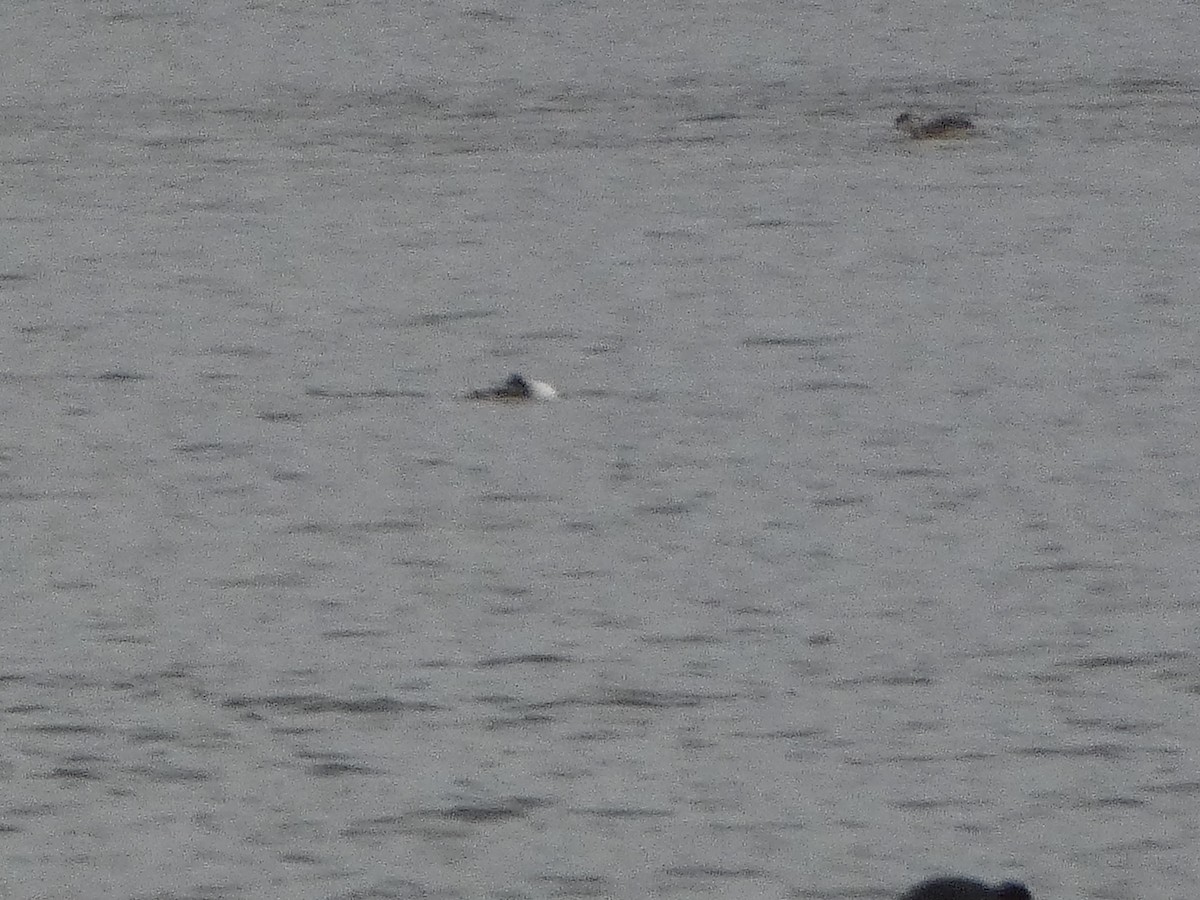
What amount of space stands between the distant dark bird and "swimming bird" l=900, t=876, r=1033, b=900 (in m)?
25.2

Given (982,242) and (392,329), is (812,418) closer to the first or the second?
(392,329)

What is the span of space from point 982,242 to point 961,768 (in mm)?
16593

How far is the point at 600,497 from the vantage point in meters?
21.1

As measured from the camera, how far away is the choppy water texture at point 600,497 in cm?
1461

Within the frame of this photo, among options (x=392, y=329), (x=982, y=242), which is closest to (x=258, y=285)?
(x=392, y=329)

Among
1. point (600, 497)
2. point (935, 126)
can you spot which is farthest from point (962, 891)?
point (935, 126)

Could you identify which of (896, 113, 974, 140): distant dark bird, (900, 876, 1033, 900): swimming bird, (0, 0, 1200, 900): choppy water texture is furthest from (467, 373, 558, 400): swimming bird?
(896, 113, 974, 140): distant dark bird

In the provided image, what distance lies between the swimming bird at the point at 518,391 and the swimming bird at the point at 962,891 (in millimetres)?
11875

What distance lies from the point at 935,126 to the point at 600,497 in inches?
661

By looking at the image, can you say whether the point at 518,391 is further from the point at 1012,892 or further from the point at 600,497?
the point at 1012,892

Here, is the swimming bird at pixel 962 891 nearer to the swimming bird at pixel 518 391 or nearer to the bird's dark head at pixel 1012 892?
the bird's dark head at pixel 1012 892

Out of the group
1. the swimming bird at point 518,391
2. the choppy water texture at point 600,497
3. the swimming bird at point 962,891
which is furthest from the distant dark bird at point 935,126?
the swimming bird at point 962,891

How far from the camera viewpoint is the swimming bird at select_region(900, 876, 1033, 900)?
1230cm

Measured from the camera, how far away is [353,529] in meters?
20.2
